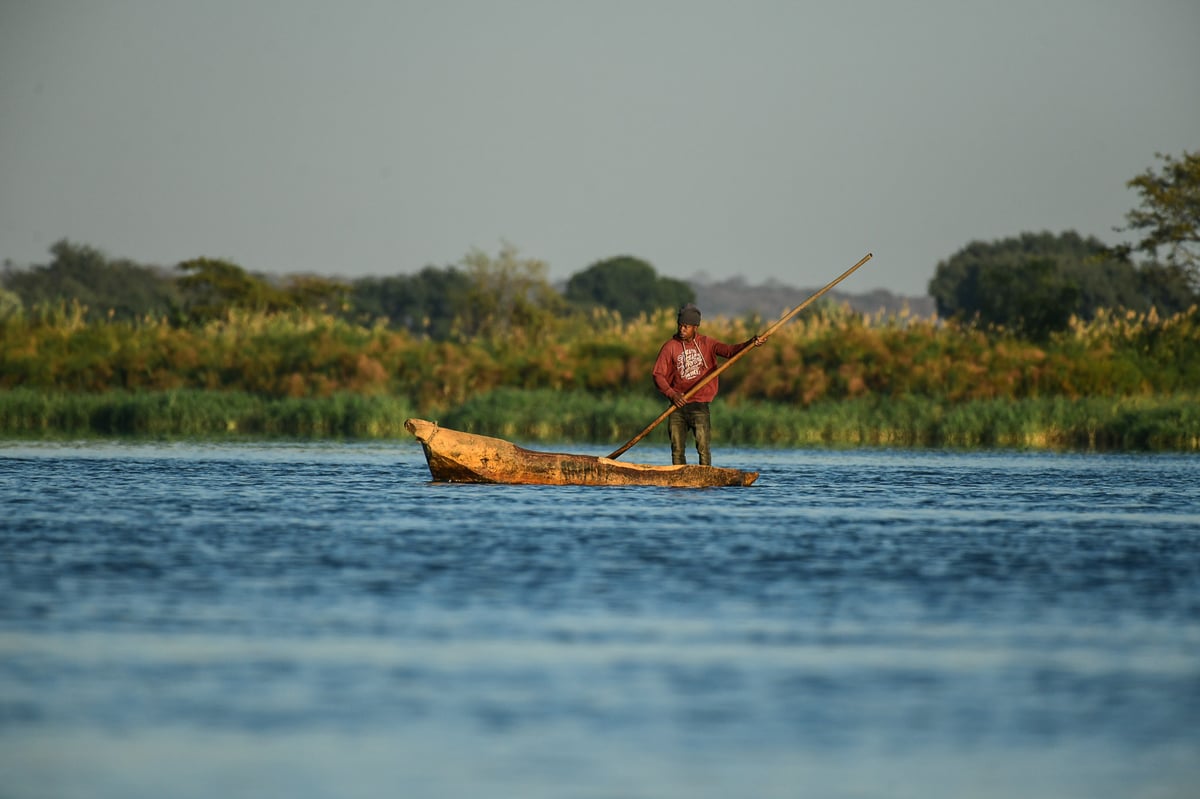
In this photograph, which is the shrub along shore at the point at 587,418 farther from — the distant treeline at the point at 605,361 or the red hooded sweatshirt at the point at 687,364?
the red hooded sweatshirt at the point at 687,364

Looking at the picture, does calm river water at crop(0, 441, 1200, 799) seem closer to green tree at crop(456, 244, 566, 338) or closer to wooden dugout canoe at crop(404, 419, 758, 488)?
wooden dugout canoe at crop(404, 419, 758, 488)

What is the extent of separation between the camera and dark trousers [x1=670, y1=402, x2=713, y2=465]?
19141 millimetres

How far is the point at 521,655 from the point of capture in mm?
9297

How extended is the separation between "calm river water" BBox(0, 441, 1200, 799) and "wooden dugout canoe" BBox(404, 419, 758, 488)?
144 centimetres

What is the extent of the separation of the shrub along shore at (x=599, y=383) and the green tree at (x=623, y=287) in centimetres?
6090

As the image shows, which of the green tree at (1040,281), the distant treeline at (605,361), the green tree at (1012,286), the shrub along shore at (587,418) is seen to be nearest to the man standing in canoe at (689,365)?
the shrub along shore at (587,418)

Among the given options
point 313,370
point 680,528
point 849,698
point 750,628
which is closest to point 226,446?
point 313,370

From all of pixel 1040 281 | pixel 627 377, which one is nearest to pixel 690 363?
pixel 627 377

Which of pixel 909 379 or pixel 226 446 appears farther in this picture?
pixel 909 379

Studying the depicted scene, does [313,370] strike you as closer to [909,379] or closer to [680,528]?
[909,379]

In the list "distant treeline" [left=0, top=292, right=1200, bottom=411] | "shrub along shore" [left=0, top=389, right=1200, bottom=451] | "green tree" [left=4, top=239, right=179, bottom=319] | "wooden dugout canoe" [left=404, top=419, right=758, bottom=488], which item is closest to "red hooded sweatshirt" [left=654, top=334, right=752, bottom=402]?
"wooden dugout canoe" [left=404, top=419, right=758, bottom=488]

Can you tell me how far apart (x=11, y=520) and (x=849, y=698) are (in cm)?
955

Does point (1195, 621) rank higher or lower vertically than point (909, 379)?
lower

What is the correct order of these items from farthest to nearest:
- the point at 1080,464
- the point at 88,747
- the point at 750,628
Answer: the point at 1080,464, the point at 750,628, the point at 88,747
